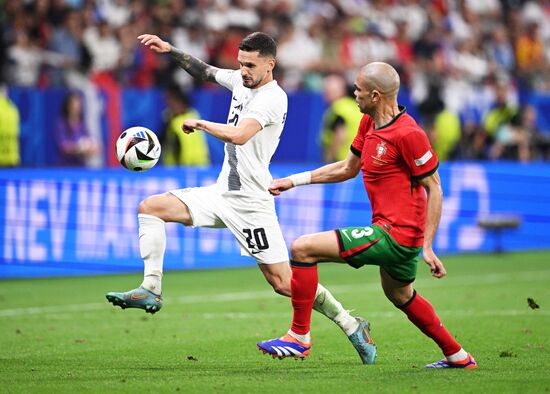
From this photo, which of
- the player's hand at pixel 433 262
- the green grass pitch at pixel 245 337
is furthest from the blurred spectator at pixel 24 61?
the player's hand at pixel 433 262

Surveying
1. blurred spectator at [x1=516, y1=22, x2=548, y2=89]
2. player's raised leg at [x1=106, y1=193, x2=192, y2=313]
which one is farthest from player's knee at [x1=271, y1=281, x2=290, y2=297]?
blurred spectator at [x1=516, y1=22, x2=548, y2=89]

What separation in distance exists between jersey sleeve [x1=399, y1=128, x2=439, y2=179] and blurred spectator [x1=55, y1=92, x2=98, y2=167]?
1008cm

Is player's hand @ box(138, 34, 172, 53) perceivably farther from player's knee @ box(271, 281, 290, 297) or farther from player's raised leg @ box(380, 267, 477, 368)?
player's raised leg @ box(380, 267, 477, 368)

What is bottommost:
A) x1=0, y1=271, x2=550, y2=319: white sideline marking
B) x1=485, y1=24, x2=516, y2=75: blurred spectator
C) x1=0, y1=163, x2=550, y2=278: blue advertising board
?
x1=0, y1=271, x2=550, y2=319: white sideline marking

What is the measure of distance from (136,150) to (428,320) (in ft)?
8.65

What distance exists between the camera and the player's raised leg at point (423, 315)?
8.23 meters

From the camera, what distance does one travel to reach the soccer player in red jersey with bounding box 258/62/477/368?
793 centimetres

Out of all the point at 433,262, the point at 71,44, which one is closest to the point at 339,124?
the point at 71,44

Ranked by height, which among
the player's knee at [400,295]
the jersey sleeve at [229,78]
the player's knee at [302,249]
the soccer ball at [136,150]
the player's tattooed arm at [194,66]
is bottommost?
the player's knee at [400,295]

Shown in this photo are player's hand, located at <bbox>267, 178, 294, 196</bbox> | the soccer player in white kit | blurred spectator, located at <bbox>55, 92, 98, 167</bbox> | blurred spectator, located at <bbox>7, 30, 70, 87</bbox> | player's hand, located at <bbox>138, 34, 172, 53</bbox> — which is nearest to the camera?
player's hand, located at <bbox>267, 178, 294, 196</bbox>

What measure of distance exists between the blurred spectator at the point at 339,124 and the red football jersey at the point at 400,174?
33.2 ft

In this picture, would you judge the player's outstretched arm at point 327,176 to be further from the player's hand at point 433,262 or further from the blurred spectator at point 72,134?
the blurred spectator at point 72,134

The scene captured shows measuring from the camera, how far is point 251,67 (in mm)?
8945

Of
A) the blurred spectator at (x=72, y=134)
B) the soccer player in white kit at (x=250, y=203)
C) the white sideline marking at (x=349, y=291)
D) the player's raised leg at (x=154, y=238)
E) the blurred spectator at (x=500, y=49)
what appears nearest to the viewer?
the player's raised leg at (x=154, y=238)
